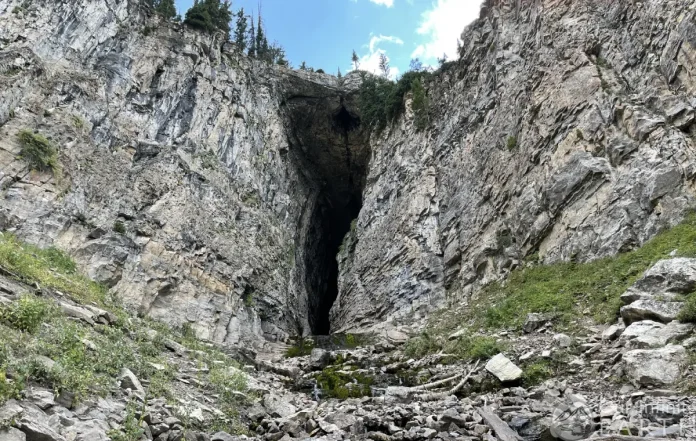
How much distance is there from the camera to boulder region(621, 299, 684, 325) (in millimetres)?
9516

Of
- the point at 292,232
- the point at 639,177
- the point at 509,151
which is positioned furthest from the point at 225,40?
the point at 639,177

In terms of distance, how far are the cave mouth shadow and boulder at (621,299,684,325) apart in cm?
3197

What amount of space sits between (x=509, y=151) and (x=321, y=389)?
55.7 feet

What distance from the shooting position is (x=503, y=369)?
10.6m

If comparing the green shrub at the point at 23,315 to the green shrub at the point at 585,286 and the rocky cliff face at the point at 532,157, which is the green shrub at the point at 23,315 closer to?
the green shrub at the point at 585,286

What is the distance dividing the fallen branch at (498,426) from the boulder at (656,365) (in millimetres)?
2460

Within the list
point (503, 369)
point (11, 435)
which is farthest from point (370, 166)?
point (11, 435)

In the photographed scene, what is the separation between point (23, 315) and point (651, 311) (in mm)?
12219

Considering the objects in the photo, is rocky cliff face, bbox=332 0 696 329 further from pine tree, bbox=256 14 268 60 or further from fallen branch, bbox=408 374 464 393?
pine tree, bbox=256 14 268 60

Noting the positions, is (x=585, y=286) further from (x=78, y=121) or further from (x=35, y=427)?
(x=78, y=121)

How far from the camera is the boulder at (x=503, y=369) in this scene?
1027 cm

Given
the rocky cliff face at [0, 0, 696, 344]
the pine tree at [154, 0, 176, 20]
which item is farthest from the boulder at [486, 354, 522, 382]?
the pine tree at [154, 0, 176, 20]

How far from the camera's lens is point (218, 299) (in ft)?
84.4

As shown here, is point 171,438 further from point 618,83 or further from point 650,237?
point 618,83
